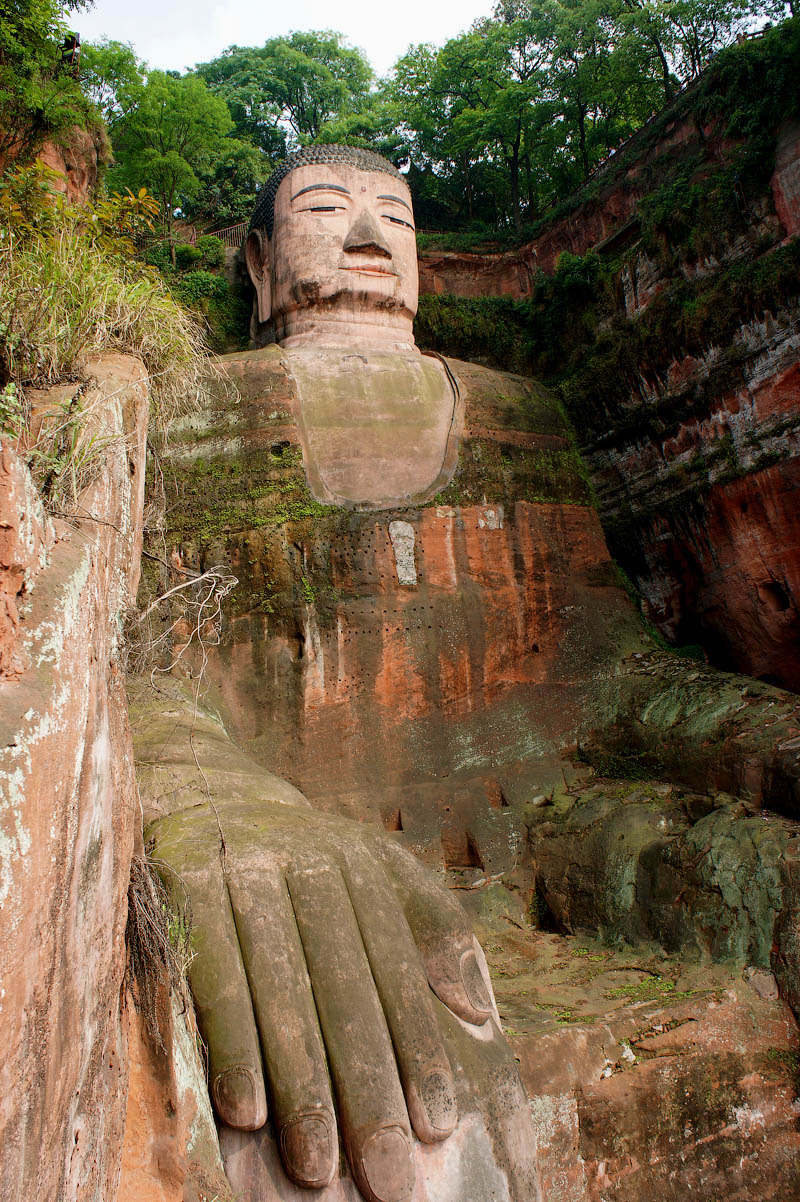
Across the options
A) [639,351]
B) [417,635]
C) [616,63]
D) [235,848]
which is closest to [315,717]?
[417,635]

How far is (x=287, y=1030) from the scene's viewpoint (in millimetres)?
3834

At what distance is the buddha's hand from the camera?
145 inches

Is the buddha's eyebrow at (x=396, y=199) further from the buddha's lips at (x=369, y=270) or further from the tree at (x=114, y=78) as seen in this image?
the tree at (x=114, y=78)

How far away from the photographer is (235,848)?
452 centimetres

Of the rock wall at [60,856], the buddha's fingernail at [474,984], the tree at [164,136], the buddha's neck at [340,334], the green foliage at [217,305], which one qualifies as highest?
the tree at [164,136]

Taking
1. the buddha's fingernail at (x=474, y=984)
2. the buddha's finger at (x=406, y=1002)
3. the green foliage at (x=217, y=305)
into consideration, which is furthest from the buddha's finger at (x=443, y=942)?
the green foliage at (x=217, y=305)

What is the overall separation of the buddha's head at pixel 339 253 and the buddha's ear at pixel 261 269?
3cm

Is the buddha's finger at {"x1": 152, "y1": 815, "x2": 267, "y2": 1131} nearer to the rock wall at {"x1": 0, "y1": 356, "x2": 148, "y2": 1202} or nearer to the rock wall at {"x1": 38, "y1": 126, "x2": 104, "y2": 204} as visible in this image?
the rock wall at {"x1": 0, "y1": 356, "x2": 148, "y2": 1202}

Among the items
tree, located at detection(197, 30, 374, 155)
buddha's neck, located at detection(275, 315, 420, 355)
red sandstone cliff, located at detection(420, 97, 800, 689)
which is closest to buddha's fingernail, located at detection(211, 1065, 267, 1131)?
red sandstone cliff, located at detection(420, 97, 800, 689)

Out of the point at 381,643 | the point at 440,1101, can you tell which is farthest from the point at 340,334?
the point at 440,1101

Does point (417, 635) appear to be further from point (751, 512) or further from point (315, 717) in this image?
point (751, 512)

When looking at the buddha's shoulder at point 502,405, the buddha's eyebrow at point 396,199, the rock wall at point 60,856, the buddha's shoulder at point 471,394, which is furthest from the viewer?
the buddha's eyebrow at point 396,199

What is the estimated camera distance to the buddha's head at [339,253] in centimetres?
1016

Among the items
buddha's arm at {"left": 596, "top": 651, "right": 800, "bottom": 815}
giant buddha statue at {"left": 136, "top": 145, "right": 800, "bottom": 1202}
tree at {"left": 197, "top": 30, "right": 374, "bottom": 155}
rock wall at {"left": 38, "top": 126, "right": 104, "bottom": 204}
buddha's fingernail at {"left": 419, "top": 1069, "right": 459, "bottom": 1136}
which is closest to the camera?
buddha's fingernail at {"left": 419, "top": 1069, "right": 459, "bottom": 1136}
